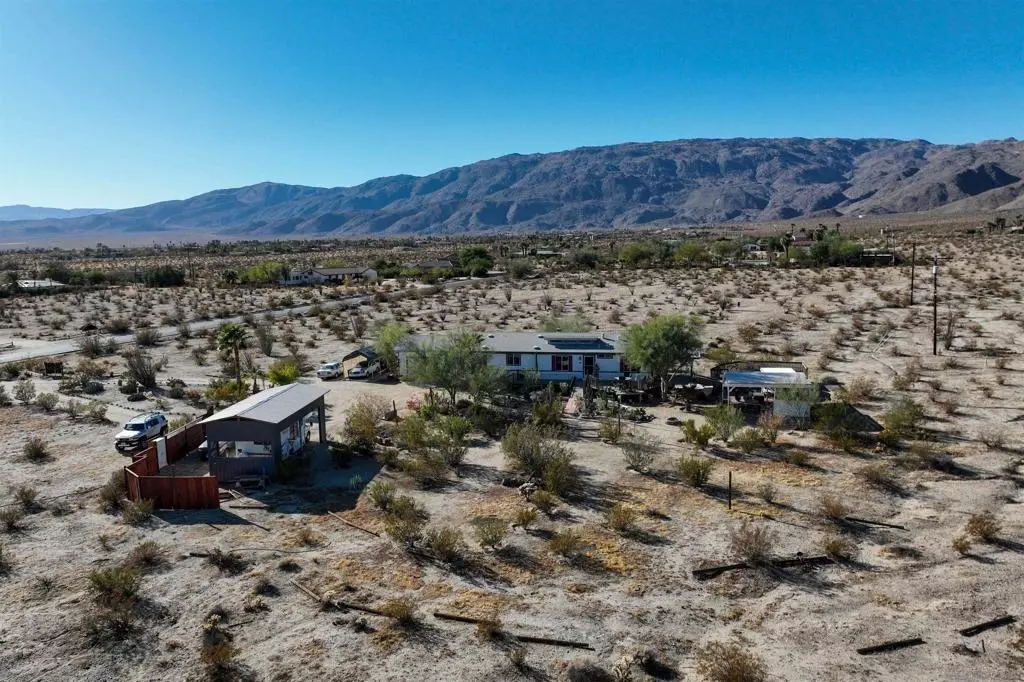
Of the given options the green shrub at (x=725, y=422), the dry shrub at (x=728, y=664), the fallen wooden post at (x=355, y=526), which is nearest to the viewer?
the dry shrub at (x=728, y=664)

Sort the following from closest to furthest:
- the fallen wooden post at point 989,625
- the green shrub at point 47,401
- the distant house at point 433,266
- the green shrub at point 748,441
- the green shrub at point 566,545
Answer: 1. the fallen wooden post at point 989,625
2. the green shrub at point 566,545
3. the green shrub at point 748,441
4. the green shrub at point 47,401
5. the distant house at point 433,266

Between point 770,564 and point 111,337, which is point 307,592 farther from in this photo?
point 111,337

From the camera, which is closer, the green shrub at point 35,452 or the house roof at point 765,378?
the green shrub at point 35,452

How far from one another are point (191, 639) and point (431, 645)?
4.80 m

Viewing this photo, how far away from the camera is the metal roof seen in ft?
97.1

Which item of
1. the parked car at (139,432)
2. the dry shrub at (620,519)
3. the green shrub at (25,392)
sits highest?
the green shrub at (25,392)

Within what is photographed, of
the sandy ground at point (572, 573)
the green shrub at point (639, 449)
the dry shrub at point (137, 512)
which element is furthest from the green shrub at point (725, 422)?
the dry shrub at point (137, 512)

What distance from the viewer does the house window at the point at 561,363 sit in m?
35.0

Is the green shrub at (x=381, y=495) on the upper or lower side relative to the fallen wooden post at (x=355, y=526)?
upper

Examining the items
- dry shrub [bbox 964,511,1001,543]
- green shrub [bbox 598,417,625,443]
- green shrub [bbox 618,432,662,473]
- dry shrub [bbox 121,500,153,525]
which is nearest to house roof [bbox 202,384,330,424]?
dry shrub [bbox 121,500,153,525]

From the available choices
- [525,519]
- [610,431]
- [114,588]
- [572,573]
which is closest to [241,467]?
[114,588]

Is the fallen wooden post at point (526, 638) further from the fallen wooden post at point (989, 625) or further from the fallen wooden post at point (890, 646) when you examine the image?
the fallen wooden post at point (989, 625)

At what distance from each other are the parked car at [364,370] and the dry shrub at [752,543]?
2367 cm

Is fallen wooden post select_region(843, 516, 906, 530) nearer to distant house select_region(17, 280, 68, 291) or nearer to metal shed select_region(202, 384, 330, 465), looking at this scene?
metal shed select_region(202, 384, 330, 465)
